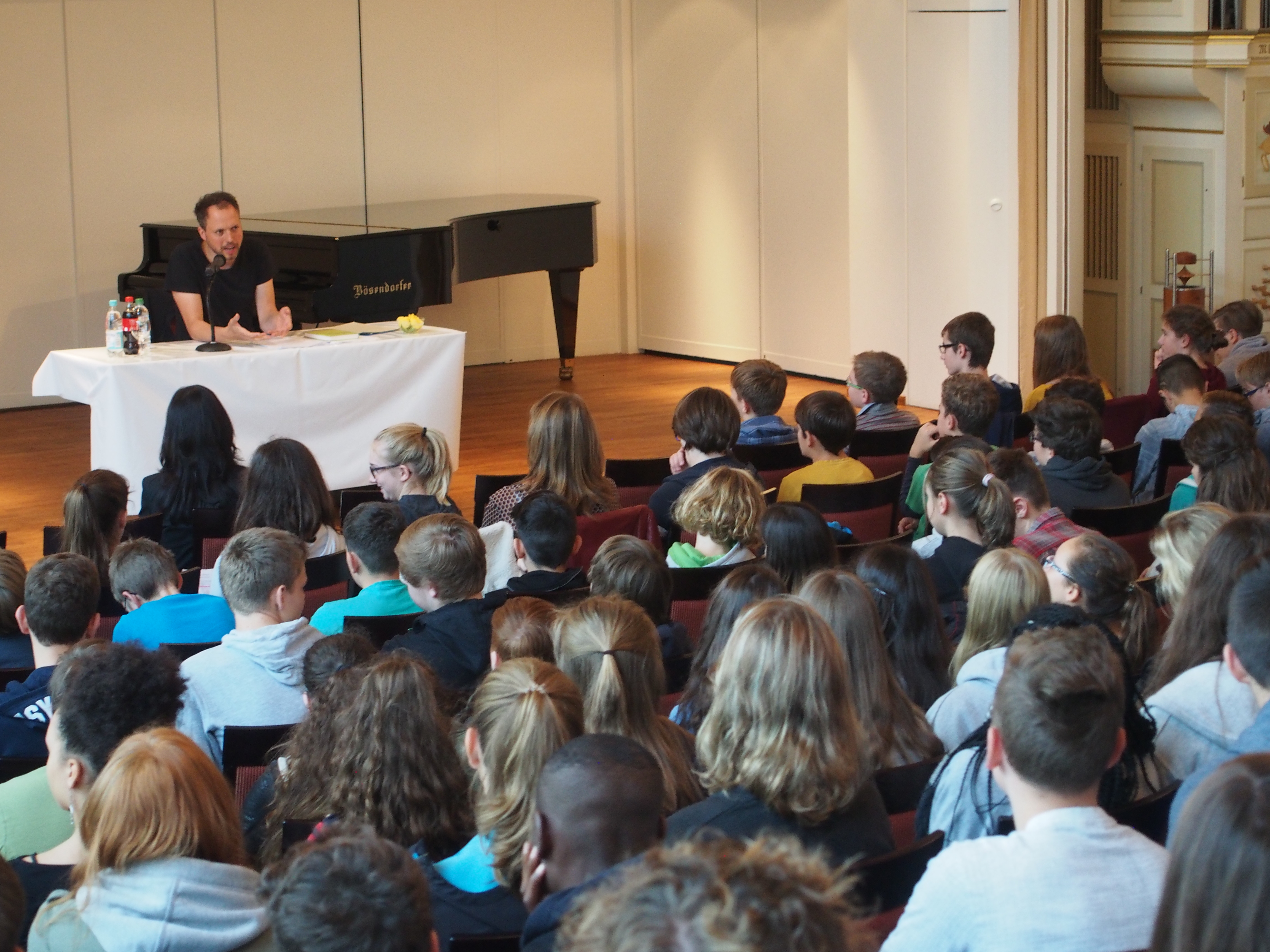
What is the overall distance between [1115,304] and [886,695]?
694 centimetres

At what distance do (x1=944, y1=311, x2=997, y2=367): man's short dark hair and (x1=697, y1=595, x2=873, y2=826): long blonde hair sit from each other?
4068mm

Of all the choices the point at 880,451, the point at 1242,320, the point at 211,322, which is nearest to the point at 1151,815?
the point at 880,451

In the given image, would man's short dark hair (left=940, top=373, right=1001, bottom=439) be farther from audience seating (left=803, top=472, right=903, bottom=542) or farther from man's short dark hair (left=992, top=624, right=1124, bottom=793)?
man's short dark hair (left=992, top=624, right=1124, bottom=793)

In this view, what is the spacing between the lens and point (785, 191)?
10.6 metres

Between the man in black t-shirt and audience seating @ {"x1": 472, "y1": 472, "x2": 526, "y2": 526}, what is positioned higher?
the man in black t-shirt

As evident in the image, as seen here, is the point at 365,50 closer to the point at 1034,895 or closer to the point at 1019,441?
the point at 1019,441

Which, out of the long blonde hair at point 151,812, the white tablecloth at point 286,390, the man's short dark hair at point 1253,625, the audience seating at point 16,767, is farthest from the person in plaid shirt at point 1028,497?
the white tablecloth at point 286,390

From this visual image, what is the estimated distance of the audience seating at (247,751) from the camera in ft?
9.60

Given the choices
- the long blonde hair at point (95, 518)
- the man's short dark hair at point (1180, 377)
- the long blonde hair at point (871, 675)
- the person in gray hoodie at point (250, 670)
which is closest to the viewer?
the long blonde hair at point (871, 675)

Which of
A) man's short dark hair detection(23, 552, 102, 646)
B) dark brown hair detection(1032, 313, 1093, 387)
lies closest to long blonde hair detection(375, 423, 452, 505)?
man's short dark hair detection(23, 552, 102, 646)

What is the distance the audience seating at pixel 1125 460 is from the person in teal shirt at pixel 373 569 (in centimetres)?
255

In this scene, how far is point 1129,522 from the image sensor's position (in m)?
4.38

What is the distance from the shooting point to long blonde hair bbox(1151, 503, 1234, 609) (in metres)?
3.25

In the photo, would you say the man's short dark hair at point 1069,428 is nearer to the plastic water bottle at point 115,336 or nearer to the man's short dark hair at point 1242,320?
the man's short dark hair at point 1242,320
